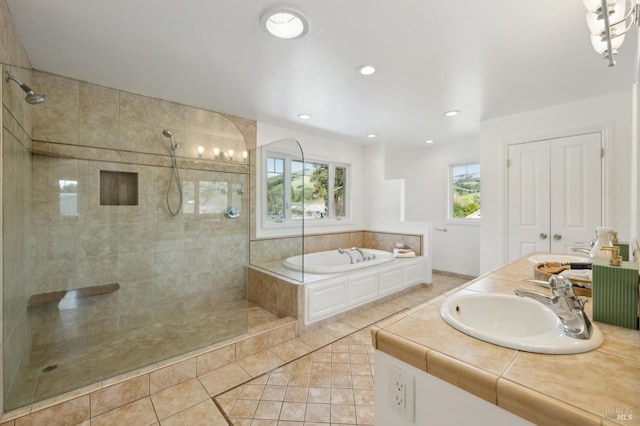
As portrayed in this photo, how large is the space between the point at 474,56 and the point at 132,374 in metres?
3.35

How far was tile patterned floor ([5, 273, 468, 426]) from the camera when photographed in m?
1.70

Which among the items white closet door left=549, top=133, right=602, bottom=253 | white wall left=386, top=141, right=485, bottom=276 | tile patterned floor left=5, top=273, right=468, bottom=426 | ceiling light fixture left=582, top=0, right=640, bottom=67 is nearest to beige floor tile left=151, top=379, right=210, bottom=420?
tile patterned floor left=5, top=273, right=468, bottom=426

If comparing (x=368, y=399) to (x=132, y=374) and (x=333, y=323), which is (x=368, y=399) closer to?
(x=333, y=323)

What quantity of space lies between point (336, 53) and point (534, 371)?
2.10 metres

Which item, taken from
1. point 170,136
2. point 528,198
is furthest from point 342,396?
point 528,198

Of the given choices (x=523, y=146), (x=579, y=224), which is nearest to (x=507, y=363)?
(x=579, y=224)

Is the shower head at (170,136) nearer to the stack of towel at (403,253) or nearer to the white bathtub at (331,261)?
the white bathtub at (331,261)

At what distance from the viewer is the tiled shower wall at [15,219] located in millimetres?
1648

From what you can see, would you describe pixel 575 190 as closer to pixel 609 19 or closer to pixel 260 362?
pixel 609 19

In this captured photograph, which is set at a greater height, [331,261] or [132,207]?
[132,207]

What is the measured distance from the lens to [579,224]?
2.96m

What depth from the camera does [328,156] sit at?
15.2 feet

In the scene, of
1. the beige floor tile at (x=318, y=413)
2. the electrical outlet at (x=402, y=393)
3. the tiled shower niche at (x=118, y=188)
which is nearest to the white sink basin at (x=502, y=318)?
the electrical outlet at (x=402, y=393)

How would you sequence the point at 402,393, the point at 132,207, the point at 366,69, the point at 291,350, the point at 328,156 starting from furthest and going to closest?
the point at 328,156
the point at 132,207
the point at 291,350
the point at 366,69
the point at 402,393
